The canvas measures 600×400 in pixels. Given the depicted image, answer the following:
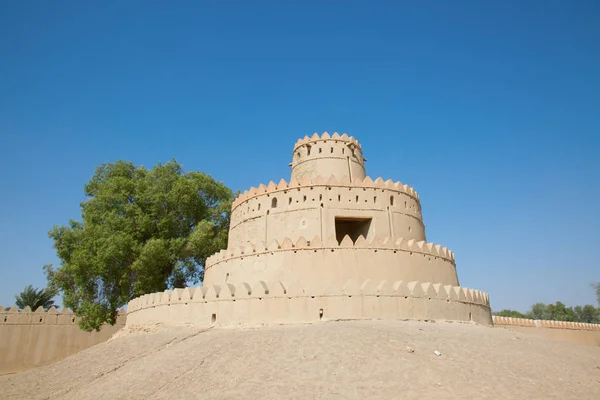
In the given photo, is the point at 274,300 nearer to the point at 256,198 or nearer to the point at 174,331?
the point at 174,331

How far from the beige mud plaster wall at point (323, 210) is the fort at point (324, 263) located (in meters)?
0.05

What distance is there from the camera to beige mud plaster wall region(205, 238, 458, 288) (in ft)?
58.6

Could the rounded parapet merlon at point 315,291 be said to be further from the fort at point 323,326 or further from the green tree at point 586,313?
the green tree at point 586,313

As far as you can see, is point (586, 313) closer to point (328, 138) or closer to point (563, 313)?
point (563, 313)

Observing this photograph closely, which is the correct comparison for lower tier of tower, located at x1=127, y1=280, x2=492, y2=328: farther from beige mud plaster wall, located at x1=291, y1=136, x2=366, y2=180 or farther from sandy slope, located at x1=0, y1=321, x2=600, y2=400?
beige mud plaster wall, located at x1=291, y1=136, x2=366, y2=180

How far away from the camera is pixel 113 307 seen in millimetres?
26156

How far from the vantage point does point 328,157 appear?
84.7ft

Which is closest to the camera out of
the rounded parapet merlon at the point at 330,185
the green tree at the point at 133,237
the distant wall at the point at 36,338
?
the rounded parapet merlon at the point at 330,185

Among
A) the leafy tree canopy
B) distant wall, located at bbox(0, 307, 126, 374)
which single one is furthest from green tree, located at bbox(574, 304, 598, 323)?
distant wall, located at bbox(0, 307, 126, 374)

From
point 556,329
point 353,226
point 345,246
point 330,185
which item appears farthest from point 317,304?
point 556,329

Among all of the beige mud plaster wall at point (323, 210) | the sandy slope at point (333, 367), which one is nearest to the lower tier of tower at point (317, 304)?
the sandy slope at point (333, 367)

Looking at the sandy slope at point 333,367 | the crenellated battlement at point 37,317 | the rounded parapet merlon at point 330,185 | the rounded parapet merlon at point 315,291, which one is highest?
the rounded parapet merlon at point 330,185

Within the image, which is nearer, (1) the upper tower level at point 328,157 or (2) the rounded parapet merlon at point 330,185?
(2) the rounded parapet merlon at point 330,185

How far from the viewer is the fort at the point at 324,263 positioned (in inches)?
603
